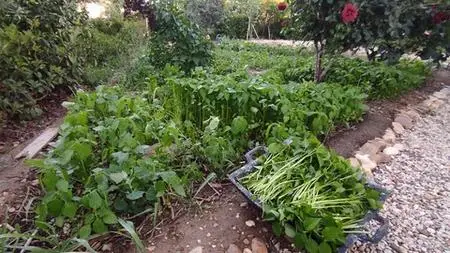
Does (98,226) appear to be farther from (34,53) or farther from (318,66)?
(318,66)

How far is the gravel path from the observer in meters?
1.60

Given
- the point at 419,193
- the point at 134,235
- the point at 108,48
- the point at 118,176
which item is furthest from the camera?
the point at 108,48

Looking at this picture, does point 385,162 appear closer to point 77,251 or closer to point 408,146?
point 408,146

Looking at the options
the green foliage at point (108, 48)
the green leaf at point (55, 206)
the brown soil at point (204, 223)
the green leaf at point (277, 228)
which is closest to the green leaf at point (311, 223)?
the green leaf at point (277, 228)

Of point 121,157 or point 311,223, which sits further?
point 121,157

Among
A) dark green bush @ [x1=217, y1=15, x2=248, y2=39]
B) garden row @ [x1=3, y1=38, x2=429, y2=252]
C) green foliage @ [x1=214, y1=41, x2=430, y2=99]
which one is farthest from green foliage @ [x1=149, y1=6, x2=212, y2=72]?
dark green bush @ [x1=217, y1=15, x2=248, y2=39]

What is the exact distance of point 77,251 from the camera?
1.25 metres

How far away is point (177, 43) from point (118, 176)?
2.42 metres

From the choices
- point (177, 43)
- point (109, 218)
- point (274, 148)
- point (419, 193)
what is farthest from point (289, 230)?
point (177, 43)

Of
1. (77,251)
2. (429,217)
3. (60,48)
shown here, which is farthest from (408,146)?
(60,48)

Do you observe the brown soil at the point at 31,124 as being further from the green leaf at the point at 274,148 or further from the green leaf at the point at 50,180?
the green leaf at the point at 274,148

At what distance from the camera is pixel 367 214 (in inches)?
55.0

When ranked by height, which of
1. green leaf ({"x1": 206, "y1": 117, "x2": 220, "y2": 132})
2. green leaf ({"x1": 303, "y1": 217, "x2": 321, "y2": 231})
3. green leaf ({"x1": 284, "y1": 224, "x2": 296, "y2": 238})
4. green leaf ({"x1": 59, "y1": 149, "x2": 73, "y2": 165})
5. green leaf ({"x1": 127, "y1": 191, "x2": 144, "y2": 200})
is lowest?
green leaf ({"x1": 284, "y1": 224, "x2": 296, "y2": 238})

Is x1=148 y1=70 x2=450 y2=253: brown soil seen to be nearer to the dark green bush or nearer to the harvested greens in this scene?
the harvested greens
